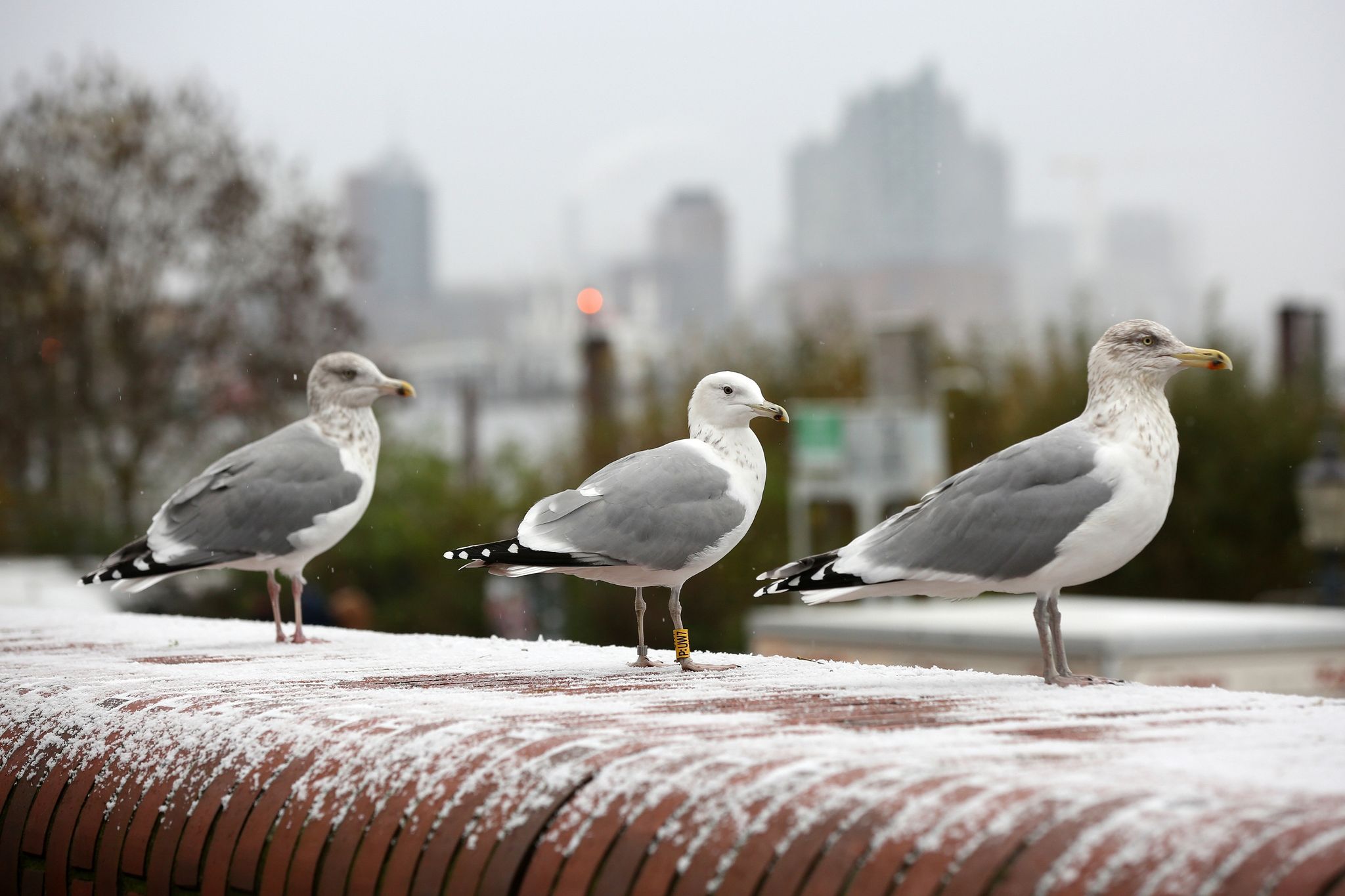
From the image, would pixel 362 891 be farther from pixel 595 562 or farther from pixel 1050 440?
pixel 1050 440

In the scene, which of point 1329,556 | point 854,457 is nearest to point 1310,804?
point 1329,556

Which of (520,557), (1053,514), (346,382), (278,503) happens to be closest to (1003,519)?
(1053,514)

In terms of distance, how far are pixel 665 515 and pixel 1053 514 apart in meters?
1.10

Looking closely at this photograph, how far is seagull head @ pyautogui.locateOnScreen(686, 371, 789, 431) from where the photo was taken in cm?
512

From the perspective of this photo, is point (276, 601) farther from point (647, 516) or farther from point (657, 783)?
point (657, 783)

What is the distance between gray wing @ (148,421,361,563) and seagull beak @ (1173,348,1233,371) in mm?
3229

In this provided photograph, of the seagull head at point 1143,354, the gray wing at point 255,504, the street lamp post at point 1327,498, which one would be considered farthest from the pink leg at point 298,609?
the street lamp post at point 1327,498

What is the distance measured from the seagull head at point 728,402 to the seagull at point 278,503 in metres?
1.47

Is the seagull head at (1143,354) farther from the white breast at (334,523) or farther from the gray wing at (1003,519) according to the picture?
the white breast at (334,523)

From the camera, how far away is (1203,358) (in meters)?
4.61

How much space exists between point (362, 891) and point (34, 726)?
1.52 m

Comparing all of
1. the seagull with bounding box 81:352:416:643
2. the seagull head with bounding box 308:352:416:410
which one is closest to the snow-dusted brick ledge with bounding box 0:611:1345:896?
the seagull with bounding box 81:352:416:643

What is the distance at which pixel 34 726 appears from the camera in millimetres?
4453

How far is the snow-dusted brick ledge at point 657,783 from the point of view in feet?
8.45
